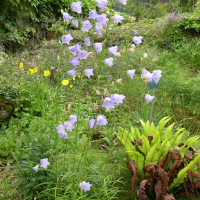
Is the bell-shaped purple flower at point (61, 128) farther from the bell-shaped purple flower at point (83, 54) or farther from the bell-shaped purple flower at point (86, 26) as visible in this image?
the bell-shaped purple flower at point (86, 26)

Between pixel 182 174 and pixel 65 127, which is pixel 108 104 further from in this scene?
pixel 182 174

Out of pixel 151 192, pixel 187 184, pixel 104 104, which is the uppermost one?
pixel 104 104

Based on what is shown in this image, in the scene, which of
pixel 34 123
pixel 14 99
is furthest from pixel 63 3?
pixel 34 123

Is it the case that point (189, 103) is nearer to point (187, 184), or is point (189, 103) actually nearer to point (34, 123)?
point (187, 184)

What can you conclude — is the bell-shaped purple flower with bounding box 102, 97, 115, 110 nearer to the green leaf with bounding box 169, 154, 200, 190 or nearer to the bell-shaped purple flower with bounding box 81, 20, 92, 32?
the bell-shaped purple flower with bounding box 81, 20, 92, 32

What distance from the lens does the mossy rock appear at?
8.57 feet

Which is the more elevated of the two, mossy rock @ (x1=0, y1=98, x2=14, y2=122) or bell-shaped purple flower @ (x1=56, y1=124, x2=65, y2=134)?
bell-shaped purple flower @ (x1=56, y1=124, x2=65, y2=134)

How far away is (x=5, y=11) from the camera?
5.32m

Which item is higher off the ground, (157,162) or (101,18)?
(101,18)

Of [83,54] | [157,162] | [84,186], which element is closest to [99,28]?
[83,54]

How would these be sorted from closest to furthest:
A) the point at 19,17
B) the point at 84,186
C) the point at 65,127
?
the point at 84,186
the point at 65,127
the point at 19,17

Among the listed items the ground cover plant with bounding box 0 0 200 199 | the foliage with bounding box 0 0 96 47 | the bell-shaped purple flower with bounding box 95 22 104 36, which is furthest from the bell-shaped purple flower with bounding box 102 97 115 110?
the foliage with bounding box 0 0 96 47

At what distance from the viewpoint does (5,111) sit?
2.64 m

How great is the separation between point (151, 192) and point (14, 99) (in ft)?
6.92
